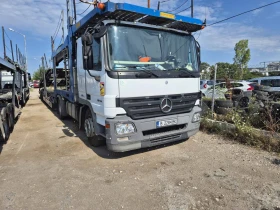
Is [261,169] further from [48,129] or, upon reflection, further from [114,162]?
[48,129]

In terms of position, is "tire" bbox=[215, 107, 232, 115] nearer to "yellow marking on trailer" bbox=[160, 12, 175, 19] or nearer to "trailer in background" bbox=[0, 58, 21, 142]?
"yellow marking on trailer" bbox=[160, 12, 175, 19]

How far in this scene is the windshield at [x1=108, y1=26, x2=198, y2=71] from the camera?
409 cm

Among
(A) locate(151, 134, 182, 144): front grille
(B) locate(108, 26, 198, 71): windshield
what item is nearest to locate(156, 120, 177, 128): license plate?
(A) locate(151, 134, 182, 144): front grille

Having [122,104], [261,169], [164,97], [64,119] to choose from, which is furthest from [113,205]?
[64,119]

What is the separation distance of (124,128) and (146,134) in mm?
552

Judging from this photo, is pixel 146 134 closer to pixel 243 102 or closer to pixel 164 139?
pixel 164 139

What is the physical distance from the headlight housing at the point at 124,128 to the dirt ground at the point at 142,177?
2.28 feet

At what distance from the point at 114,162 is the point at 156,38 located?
2.70 metres

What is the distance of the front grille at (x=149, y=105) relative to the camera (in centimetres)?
414

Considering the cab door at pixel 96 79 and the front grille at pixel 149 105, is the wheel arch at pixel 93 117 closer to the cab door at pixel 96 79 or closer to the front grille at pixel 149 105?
the cab door at pixel 96 79

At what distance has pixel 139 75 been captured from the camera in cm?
416

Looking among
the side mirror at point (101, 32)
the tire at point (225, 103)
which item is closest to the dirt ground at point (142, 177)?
the tire at point (225, 103)

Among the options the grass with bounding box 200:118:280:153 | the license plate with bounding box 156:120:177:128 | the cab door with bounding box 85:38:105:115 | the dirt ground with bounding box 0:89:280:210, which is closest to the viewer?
the dirt ground with bounding box 0:89:280:210

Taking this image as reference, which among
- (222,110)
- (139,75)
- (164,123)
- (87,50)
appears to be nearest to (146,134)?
(164,123)
